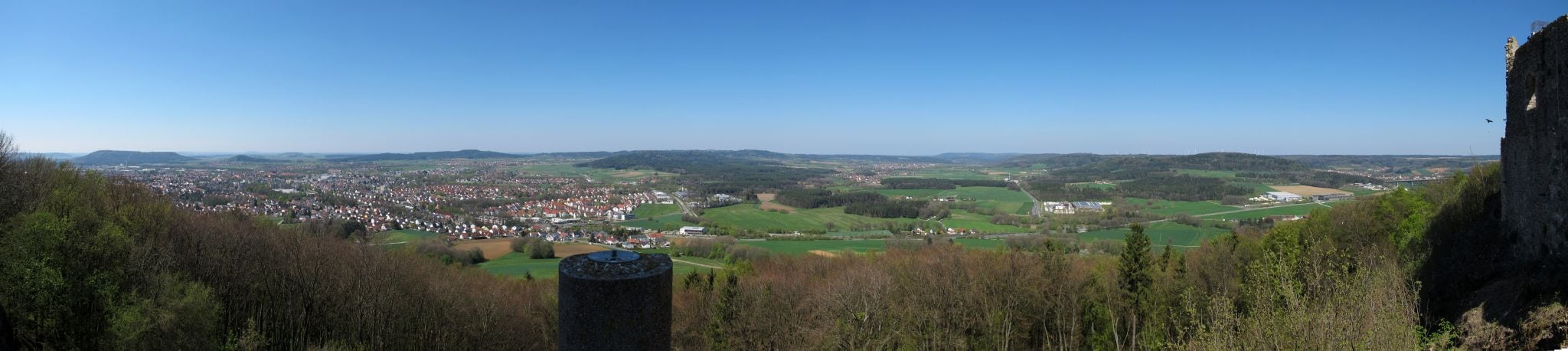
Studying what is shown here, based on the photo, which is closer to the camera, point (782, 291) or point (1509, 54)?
point (1509, 54)

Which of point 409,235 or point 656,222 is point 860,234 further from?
point 409,235

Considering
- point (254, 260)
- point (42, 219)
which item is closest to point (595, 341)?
point (42, 219)

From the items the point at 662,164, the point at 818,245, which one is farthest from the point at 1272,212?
the point at 662,164

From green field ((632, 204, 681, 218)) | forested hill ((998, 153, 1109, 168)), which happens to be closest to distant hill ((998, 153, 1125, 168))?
forested hill ((998, 153, 1109, 168))

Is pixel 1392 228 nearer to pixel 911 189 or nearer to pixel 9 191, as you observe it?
pixel 9 191

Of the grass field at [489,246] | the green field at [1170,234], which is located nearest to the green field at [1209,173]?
the green field at [1170,234]

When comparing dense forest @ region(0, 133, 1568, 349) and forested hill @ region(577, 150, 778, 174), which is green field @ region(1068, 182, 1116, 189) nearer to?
dense forest @ region(0, 133, 1568, 349)

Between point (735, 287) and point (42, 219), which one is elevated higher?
point (42, 219)

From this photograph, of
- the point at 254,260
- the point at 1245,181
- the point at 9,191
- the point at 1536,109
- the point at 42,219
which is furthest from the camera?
the point at 1245,181
